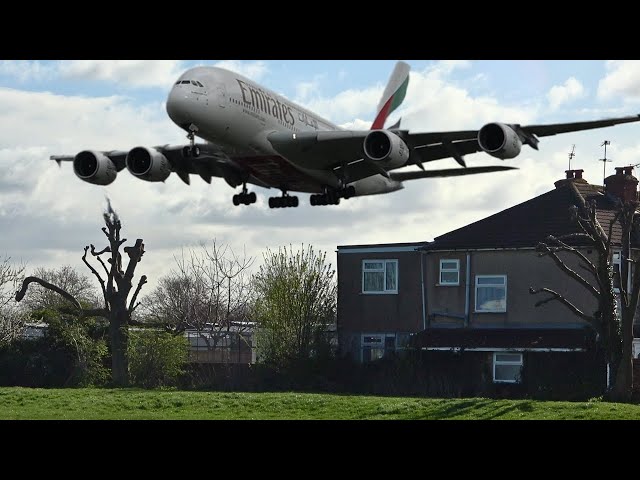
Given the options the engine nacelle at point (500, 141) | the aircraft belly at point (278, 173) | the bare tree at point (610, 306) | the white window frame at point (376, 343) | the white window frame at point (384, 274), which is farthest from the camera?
the white window frame at point (384, 274)

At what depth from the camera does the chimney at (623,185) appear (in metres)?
49.3

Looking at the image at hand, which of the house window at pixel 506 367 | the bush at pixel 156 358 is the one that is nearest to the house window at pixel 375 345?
the house window at pixel 506 367

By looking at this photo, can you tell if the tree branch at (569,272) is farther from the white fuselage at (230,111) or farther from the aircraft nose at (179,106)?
the aircraft nose at (179,106)

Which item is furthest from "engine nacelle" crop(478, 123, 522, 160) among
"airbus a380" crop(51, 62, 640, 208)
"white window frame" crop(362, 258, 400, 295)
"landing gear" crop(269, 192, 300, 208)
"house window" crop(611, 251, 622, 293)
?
"white window frame" crop(362, 258, 400, 295)

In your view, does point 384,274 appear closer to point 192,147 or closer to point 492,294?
point 492,294

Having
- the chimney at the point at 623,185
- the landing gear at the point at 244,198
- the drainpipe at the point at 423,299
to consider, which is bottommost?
the drainpipe at the point at 423,299

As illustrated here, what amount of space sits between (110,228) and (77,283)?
3412cm

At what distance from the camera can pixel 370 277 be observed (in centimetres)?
5103

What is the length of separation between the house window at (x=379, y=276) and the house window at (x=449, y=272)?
2.38 metres

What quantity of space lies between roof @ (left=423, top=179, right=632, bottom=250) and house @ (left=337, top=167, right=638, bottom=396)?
0.16 ft
